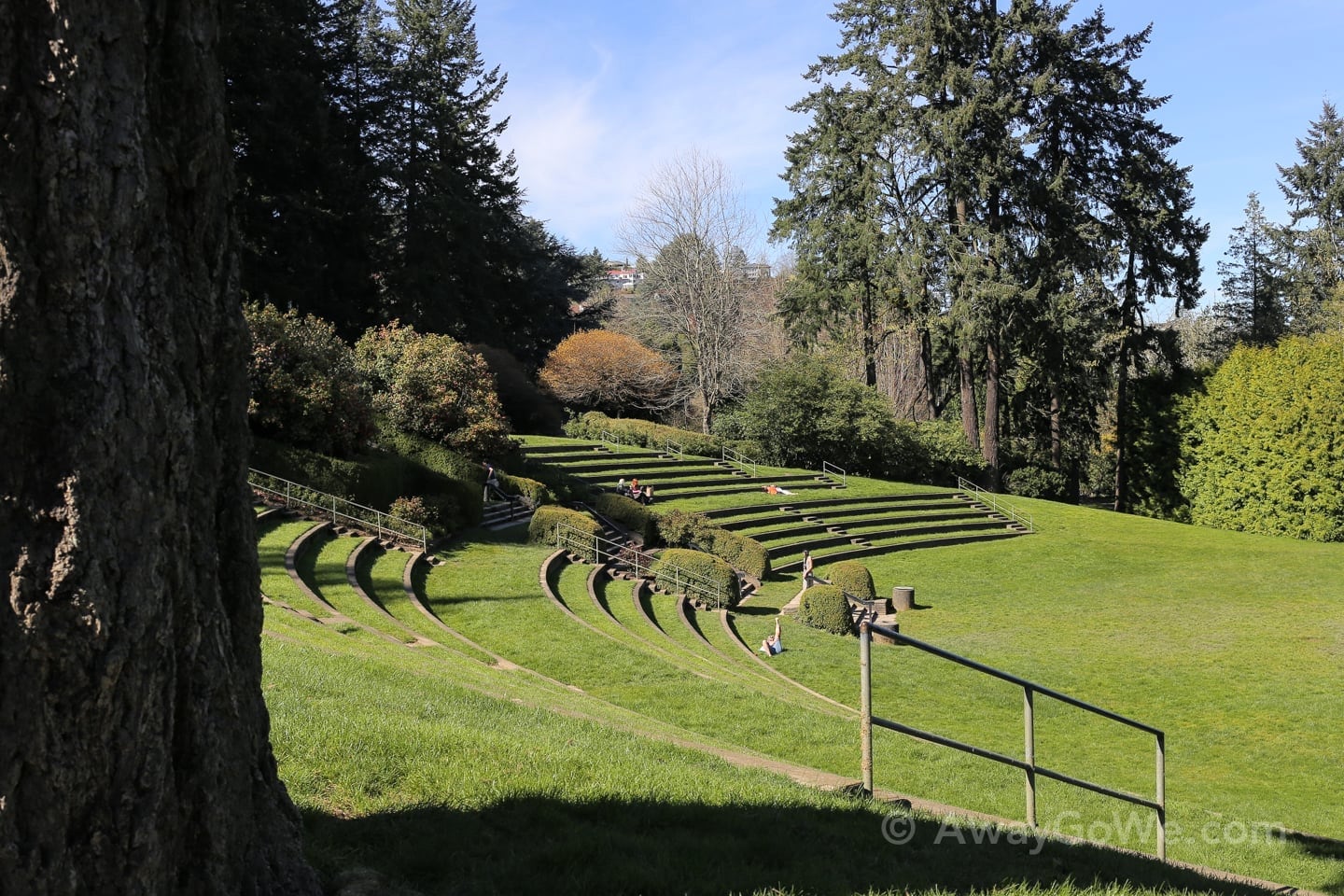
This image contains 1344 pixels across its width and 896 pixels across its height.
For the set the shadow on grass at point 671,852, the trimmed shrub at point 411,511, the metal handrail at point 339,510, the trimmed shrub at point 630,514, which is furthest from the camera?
the trimmed shrub at point 630,514

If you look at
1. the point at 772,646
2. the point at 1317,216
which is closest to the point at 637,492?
the point at 772,646

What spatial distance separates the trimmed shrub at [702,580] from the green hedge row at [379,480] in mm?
5193

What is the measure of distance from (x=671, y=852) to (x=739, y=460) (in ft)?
117

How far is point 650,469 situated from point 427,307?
39.7ft

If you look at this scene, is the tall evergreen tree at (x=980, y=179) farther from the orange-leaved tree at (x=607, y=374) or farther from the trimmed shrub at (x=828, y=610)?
the trimmed shrub at (x=828, y=610)

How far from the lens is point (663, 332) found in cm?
5159

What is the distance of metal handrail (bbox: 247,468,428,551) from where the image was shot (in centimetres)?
1922

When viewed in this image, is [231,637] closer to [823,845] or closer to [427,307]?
[823,845]

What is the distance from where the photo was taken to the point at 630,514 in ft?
88.5

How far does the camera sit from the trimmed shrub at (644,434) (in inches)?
1564

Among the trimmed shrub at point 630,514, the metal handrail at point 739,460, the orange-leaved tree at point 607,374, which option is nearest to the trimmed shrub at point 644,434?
the metal handrail at point 739,460

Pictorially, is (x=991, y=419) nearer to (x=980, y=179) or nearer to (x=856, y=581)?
(x=980, y=179)

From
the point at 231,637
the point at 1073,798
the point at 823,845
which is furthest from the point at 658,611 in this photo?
the point at 231,637

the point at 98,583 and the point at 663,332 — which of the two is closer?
the point at 98,583
